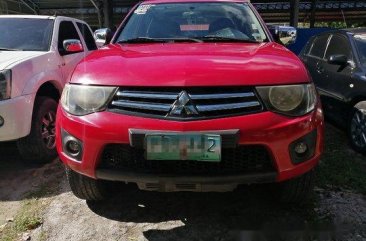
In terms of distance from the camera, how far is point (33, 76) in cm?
437

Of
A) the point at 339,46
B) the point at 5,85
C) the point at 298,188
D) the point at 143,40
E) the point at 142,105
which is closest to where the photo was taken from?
the point at 142,105

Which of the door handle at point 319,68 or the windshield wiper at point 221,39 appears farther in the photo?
the door handle at point 319,68

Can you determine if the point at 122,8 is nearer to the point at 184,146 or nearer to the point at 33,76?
the point at 33,76

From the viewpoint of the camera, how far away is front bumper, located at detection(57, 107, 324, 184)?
261 centimetres

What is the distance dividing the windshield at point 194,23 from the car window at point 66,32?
1.57 m

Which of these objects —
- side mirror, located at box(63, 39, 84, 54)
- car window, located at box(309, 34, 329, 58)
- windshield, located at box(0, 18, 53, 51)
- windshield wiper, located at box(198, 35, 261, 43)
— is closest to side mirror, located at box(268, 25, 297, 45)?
windshield wiper, located at box(198, 35, 261, 43)

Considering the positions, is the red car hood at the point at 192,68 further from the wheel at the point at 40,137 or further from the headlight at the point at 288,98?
the wheel at the point at 40,137

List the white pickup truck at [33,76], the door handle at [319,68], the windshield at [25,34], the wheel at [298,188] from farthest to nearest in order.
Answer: the door handle at [319,68]
the windshield at [25,34]
the white pickup truck at [33,76]
the wheel at [298,188]

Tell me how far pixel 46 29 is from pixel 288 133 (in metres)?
3.83

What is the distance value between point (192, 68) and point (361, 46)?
3.33 m

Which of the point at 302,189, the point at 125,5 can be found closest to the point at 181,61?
the point at 302,189

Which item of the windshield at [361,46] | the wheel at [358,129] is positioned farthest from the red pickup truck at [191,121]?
the windshield at [361,46]

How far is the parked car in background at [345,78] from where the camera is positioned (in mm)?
4848

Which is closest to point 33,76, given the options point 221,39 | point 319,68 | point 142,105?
point 221,39
